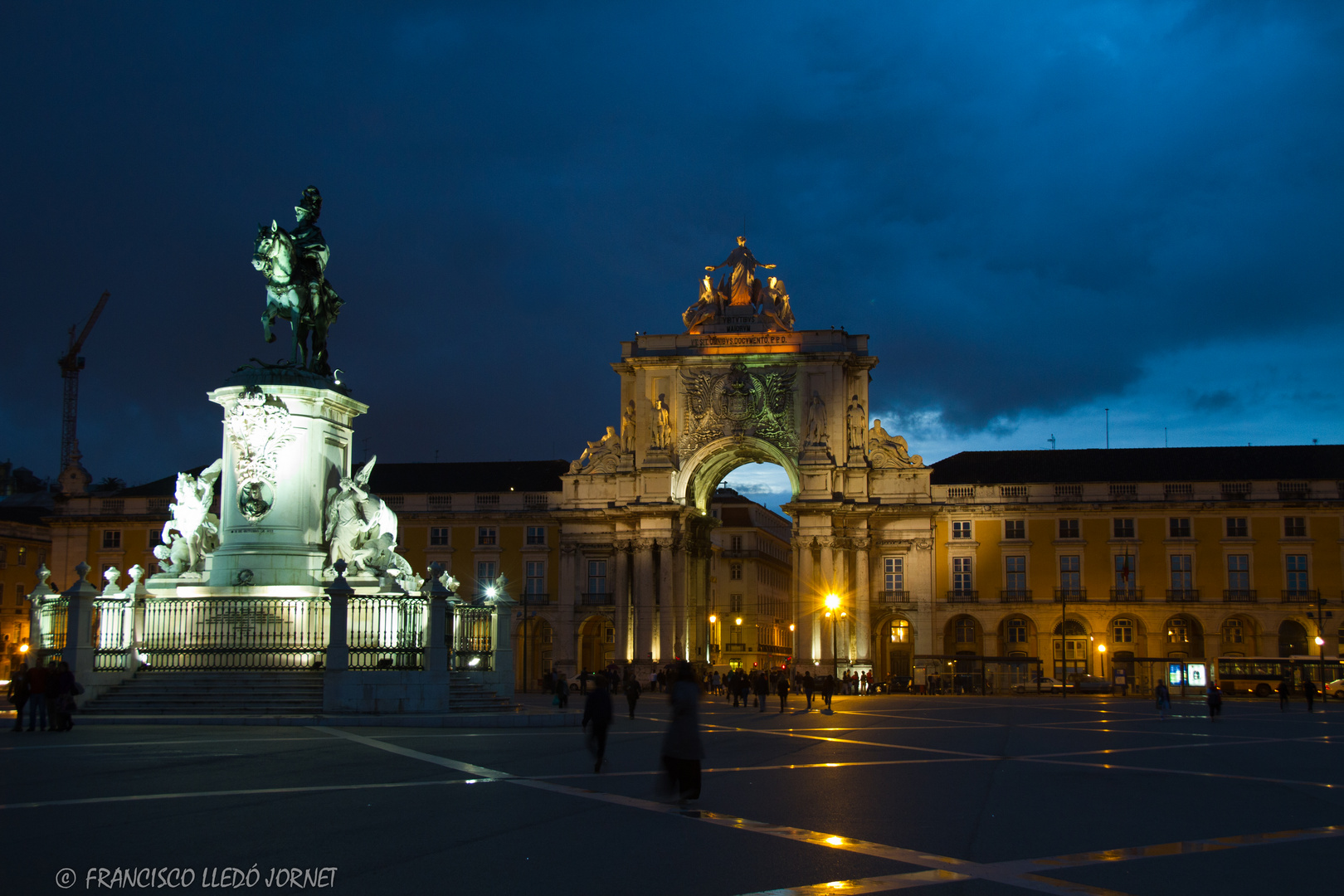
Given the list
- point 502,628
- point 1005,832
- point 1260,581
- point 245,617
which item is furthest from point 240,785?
point 1260,581

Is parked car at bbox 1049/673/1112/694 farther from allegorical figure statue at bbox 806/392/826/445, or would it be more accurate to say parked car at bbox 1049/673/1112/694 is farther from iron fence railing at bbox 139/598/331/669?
iron fence railing at bbox 139/598/331/669

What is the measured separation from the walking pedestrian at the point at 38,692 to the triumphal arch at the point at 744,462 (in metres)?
46.4

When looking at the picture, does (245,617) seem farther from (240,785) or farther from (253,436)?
(240,785)

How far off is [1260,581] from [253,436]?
5601 cm

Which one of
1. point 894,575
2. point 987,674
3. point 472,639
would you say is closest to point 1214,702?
point 472,639

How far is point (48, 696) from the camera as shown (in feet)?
70.2

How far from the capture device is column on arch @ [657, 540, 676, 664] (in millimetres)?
67812

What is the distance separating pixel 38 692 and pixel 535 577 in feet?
167

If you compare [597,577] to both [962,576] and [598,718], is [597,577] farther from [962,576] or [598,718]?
[598,718]

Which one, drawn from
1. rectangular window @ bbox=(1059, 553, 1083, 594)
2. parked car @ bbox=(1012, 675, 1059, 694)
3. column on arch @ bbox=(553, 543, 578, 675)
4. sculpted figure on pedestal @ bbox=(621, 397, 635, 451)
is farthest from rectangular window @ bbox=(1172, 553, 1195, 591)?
column on arch @ bbox=(553, 543, 578, 675)

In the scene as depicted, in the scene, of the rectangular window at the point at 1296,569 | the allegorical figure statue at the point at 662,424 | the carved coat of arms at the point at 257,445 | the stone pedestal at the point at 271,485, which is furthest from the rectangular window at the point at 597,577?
the carved coat of arms at the point at 257,445

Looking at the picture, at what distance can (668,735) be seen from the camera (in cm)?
1280

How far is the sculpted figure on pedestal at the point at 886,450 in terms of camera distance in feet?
225

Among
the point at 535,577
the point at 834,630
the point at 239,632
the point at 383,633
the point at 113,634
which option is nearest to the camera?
the point at 239,632
